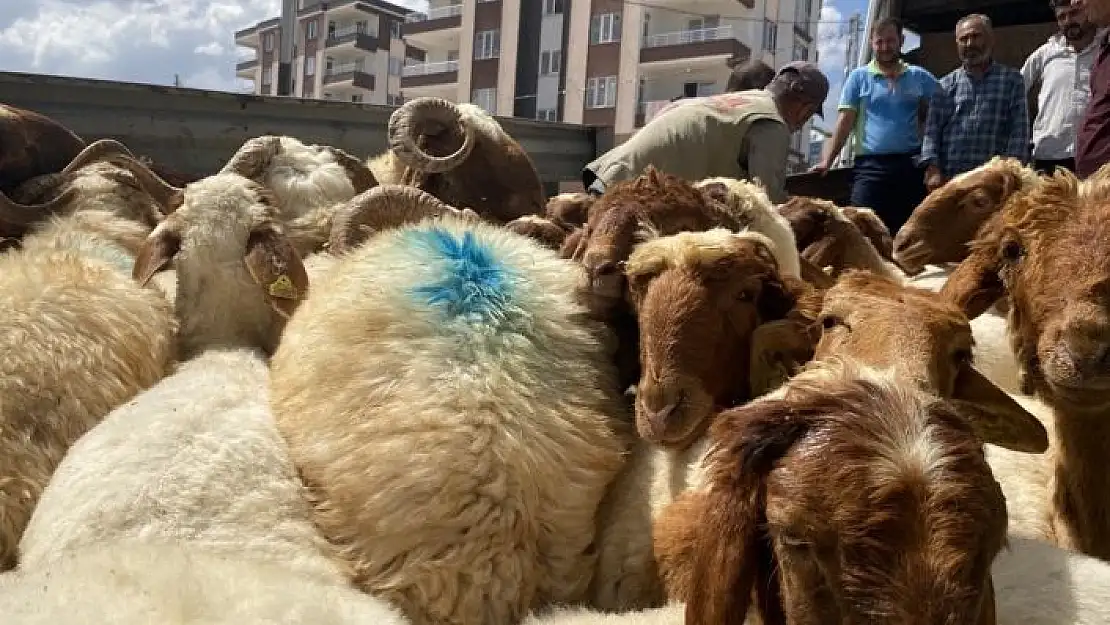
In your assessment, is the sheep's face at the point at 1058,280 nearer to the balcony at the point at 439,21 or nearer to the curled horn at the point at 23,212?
the curled horn at the point at 23,212

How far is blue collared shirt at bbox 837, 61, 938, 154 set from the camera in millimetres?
7305

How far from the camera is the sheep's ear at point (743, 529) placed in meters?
1.87

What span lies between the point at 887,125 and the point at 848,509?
6.42 m

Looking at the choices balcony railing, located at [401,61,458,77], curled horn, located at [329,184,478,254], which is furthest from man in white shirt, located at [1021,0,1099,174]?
balcony railing, located at [401,61,458,77]

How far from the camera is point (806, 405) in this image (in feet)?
6.27

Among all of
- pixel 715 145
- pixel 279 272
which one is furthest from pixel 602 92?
pixel 279 272

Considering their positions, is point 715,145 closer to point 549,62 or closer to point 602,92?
point 602,92

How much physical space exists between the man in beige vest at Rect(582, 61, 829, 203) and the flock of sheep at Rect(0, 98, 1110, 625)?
A: 1.69m

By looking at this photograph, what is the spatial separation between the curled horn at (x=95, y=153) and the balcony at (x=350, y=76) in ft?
178

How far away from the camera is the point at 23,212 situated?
16.2ft

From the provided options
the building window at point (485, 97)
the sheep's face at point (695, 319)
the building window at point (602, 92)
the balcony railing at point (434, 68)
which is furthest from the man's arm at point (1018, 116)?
the balcony railing at point (434, 68)

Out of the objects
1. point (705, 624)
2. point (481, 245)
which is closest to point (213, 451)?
point (481, 245)

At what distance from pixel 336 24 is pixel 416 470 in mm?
64558

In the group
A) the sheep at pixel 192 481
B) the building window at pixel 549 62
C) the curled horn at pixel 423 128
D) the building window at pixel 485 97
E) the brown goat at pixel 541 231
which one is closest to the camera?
the sheep at pixel 192 481
